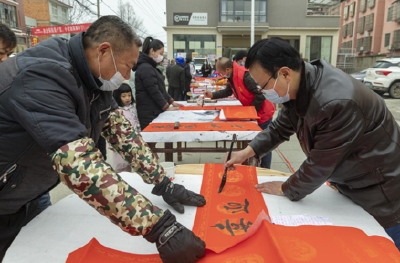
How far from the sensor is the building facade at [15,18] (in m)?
25.0

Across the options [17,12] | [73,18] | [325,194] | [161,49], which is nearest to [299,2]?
[73,18]

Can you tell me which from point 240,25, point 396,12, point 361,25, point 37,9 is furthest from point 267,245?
point 37,9

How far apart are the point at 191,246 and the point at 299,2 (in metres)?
22.7

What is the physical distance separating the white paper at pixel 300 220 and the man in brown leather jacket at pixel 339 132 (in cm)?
14

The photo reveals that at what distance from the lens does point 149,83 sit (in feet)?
11.1

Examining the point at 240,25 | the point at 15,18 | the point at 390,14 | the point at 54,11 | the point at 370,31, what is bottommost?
the point at 240,25

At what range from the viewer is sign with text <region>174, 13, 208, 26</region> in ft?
64.8

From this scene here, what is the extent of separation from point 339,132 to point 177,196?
2.46ft

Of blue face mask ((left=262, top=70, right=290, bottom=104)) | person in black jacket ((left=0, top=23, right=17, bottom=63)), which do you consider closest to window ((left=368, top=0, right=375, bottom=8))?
blue face mask ((left=262, top=70, right=290, bottom=104))

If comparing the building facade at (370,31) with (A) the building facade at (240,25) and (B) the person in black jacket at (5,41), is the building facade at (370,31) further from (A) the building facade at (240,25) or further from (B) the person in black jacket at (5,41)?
(B) the person in black jacket at (5,41)

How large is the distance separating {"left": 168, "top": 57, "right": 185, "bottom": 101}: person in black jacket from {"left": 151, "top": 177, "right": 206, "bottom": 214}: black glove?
5.86 metres

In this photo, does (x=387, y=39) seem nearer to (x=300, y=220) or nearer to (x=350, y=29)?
(x=350, y=29)

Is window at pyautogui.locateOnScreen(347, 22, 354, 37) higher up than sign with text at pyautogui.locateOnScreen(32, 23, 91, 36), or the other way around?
window at pyautogui.locateOnScreen(347, 22, 354, 37)

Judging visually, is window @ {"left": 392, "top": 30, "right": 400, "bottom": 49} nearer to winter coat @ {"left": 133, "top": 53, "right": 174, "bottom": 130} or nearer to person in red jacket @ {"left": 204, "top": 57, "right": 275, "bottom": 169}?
person in red jacket @ {"left": 204, "top": 57, "right": 275, "bottom": 169}
